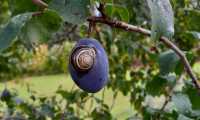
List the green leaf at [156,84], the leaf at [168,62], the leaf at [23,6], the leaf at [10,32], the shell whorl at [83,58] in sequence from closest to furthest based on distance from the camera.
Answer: the shell whorl at [83,58] < the leaf at [10,32] < the leaf at [23,6] < the leaf at [168,62] < the green leaf at [156,84]

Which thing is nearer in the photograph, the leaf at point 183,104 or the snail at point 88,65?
the snail at point 88,65

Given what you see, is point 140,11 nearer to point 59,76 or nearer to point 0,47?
point 0,47

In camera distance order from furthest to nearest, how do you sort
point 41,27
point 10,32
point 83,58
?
point 41,27 → point 10,32 → point 83,58

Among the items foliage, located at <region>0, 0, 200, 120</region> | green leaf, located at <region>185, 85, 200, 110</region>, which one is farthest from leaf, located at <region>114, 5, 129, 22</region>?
green leaf, located at <region>185, 85, 200, 110</region>

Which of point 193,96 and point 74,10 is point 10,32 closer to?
point 74,10

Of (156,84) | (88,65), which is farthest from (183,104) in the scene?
(88,65)

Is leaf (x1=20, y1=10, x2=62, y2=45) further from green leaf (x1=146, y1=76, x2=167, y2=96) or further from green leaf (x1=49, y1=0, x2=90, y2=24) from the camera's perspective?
green leaf (x1=146, y1=76, x2=167, y2=96)

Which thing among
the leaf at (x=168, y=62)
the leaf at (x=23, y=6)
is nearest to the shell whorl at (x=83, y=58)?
the leaf at (x=23, y=6)

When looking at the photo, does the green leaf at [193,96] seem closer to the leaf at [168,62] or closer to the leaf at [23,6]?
the leaf at [168,62]
